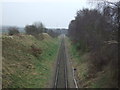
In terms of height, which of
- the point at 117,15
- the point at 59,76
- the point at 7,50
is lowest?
the point at 59,76

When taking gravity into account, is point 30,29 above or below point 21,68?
above

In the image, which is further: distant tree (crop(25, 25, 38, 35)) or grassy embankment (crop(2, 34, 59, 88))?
distant tree (crop(25, 25, 38, 35))

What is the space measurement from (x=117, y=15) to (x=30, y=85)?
8.88 meters

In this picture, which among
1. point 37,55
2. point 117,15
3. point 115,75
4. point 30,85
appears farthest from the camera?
point 37,55

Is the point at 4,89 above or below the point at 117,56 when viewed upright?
below

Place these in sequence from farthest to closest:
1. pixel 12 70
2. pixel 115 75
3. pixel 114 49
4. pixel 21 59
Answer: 1. pixel 21 59
2. pixel 12 70
3. pixel 114 49
4. pixel 115 75

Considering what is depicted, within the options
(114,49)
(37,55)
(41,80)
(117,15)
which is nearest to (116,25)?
(117,15)

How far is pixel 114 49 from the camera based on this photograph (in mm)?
17672

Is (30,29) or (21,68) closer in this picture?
(21,68)

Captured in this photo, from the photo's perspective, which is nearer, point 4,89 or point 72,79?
point 4,89

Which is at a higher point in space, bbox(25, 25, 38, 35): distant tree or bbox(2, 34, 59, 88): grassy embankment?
bbox(25, 25, 38, 35): distant tree

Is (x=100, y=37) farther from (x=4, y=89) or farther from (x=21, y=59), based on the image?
(x=4, y=89)

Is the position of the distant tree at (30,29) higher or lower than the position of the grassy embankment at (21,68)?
higher

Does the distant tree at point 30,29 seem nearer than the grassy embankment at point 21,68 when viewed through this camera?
No
